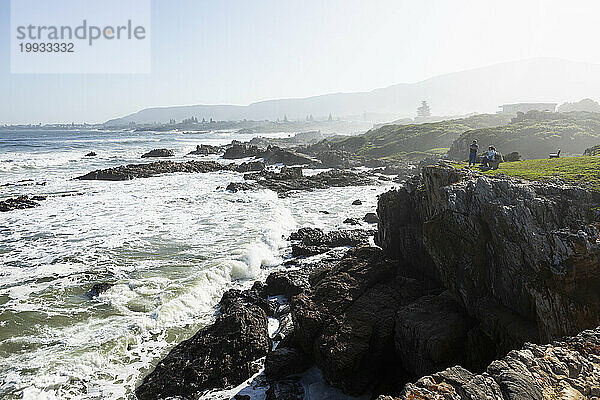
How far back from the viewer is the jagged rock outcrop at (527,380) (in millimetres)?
5176

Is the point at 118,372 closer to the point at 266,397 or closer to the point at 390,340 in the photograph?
the point at 266,397

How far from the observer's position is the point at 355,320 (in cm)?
1115

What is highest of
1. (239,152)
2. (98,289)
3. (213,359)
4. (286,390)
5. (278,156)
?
(239,152)

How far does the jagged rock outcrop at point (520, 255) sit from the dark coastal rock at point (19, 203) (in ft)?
106

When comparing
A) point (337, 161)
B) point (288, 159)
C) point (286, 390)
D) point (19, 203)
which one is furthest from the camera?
point (288, 159)

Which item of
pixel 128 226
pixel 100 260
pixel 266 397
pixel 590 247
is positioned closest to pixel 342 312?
pixel 266 397

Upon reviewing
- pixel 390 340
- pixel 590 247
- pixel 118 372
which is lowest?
pixel 118 372

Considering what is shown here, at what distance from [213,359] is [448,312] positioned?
6.88 meters

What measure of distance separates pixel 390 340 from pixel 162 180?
41.3 meters

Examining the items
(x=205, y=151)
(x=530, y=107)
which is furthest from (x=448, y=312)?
(x=530, y=107)

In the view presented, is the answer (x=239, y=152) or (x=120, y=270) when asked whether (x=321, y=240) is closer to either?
(x=120, y=270)

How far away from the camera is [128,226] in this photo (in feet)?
81.7

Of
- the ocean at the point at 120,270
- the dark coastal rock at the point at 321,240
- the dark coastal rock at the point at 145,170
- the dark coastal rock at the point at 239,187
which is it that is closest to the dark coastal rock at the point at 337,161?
the dark coastal rock at the point at 145,170

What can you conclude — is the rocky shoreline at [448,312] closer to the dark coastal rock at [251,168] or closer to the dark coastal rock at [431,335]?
the dark coastal rock at [431,335]
